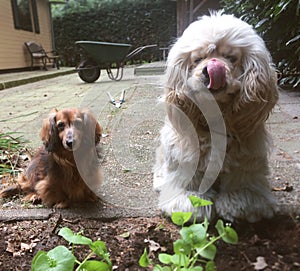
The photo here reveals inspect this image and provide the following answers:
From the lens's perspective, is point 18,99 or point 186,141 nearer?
point 186,141

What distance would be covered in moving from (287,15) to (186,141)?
4.43 meters

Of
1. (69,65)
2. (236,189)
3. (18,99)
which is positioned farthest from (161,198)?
(69,65)

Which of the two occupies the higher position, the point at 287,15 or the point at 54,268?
the point at 287,15

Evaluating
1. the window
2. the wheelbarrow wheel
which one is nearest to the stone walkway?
the wheelbarrow wheel

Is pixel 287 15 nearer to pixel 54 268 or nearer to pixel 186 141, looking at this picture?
pixel 186 141

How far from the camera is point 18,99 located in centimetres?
698

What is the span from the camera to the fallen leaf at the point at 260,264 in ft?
4.64

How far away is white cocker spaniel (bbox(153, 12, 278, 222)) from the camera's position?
1.72 metres

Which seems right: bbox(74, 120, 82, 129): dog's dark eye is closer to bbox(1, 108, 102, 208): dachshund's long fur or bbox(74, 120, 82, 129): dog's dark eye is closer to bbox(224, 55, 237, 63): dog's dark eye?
bbox(1, 108, 102, 208): dachshund's long fur

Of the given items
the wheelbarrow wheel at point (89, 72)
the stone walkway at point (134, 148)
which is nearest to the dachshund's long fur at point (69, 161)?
the stone walkway at point (134, 148)

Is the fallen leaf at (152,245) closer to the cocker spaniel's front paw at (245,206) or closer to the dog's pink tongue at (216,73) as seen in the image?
the cocker spaniel's front paw at (245,206)

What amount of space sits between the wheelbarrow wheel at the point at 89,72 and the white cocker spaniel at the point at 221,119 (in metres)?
7.62

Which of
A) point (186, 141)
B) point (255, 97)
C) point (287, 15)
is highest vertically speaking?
point (287, 15)

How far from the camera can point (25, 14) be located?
15.8m
